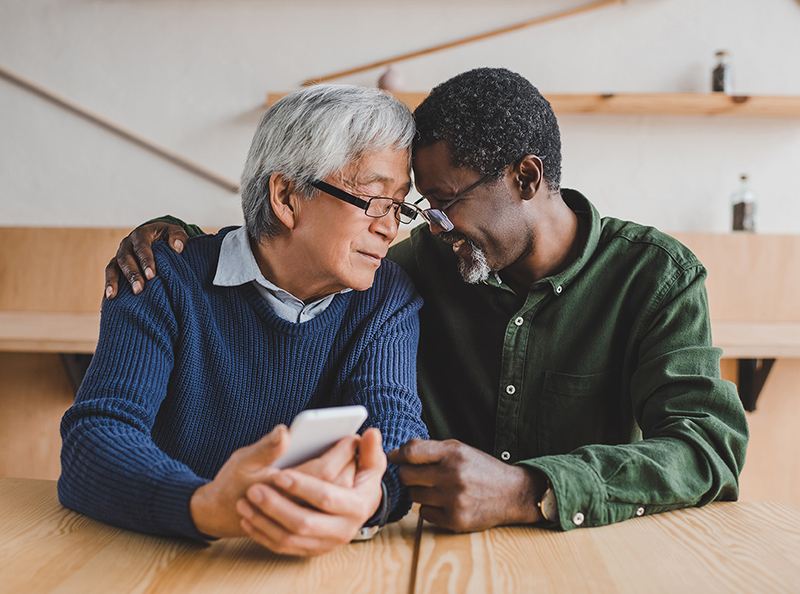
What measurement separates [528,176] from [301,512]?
36.7 inches

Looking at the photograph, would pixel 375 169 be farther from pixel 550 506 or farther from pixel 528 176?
pixel 550 506

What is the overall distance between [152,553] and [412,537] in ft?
1.07

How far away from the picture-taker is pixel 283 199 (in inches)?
48.6

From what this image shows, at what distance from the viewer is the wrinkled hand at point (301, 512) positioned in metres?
0.68

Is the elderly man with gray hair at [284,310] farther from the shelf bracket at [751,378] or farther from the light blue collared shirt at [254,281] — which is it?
the shelf bracket at [751,378]

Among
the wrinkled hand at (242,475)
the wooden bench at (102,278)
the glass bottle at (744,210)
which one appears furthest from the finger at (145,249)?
the glass bottle at (744,210)

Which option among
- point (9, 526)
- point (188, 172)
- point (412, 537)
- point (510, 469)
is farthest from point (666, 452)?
point (188, 172)

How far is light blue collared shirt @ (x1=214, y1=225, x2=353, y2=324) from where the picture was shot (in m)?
1.20

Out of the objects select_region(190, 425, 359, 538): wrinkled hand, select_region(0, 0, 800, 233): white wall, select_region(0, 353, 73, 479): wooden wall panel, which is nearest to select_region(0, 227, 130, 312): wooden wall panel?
select_region(0, 0, 800, 233): white wall

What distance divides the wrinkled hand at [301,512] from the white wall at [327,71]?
2.59 m

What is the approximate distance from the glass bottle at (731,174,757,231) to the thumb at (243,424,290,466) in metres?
2.83

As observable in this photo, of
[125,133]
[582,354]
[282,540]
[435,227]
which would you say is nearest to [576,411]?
[582,354]

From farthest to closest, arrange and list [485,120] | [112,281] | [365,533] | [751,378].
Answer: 1. [751,378]
2. [485,120]
3. [112,281]
4. [365,533]

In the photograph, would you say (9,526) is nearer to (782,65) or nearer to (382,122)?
(382,122)
